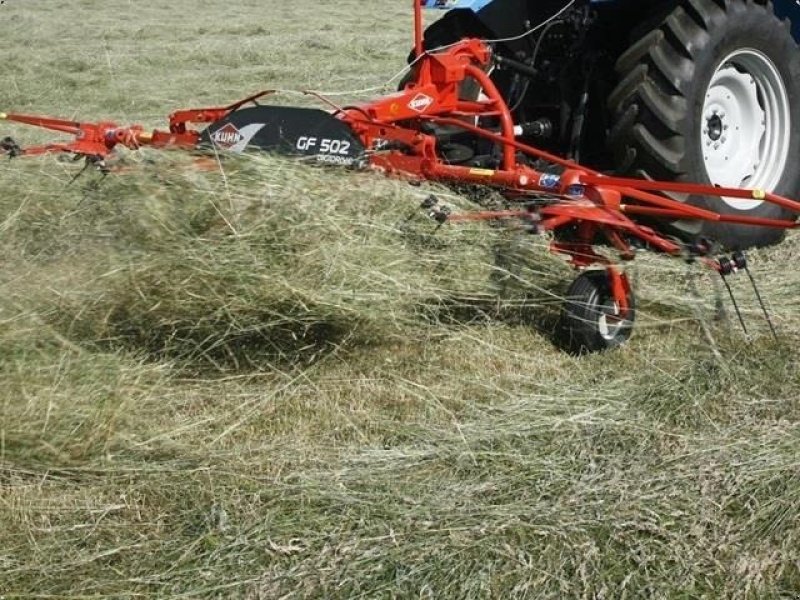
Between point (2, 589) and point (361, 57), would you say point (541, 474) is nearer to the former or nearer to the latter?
point (2, 589)

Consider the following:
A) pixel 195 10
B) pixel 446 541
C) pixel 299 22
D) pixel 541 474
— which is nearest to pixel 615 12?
pixel 541 474

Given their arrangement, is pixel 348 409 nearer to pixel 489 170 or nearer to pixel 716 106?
pixel 489 170

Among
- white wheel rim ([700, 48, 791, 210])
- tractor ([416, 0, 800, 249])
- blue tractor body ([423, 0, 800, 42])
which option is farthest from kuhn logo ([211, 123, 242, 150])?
white wheel rim ([700, 48, 791, 210])

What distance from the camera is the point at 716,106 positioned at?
186 inches

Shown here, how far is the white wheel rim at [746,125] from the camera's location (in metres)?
4.72

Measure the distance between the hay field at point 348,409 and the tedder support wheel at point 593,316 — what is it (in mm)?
72

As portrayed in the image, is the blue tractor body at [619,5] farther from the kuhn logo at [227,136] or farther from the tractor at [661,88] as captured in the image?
the kuhn logo at [227,136]

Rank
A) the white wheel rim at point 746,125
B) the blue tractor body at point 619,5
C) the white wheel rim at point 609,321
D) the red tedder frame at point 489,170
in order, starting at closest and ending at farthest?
the red tedder frame at point 489,170, the white wheel rim at point 609,321, the white wheel rim at point 746,125, the blue tractor body at point 619,5

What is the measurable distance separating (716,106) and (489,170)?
5.37 feet

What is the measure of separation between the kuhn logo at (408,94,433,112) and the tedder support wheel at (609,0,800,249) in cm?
77

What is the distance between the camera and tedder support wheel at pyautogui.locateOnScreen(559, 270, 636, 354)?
11.2 feet

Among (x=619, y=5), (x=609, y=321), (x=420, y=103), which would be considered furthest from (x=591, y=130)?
(x=609, y=321)

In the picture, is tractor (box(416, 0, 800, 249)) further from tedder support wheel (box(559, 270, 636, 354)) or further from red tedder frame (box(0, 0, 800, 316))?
tedder support wheel (box(559, 270, 636, 354))

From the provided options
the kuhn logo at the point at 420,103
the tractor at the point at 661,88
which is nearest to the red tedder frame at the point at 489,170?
the kuhn logo at the point at 420,103
